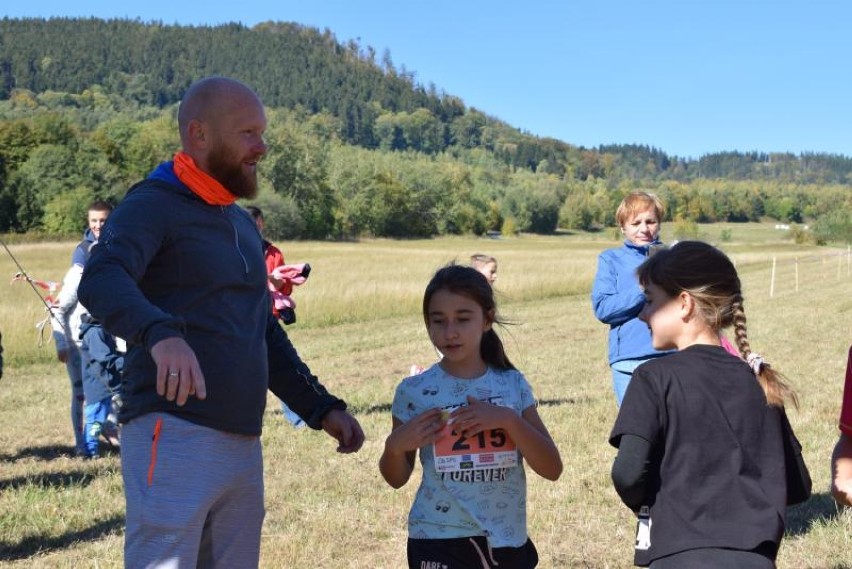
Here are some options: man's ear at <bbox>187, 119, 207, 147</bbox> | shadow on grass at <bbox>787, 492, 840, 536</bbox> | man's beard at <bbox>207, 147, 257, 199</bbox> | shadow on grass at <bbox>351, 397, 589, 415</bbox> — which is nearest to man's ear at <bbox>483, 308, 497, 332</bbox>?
man's beard at <bbox>207, 147, 257, 199</bbox>

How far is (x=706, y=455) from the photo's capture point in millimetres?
2855

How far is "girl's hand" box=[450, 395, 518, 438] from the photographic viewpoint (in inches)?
122

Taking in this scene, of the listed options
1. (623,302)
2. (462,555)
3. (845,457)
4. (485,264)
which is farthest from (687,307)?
(485,264)

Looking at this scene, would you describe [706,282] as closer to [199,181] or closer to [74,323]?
[199,181]

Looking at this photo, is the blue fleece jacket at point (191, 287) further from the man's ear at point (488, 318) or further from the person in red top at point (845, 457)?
the person in red top at point (845, 457)

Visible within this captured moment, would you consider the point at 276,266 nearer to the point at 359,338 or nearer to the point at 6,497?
the point at 6,497

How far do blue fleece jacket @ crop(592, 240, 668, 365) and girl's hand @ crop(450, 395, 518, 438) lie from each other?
2.12 meters

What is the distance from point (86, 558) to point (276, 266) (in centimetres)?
400

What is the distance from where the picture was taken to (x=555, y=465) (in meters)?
3.29

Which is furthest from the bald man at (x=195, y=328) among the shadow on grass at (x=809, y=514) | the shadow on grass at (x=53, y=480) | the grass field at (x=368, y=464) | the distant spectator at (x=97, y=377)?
the distant spectator at (x=97, y=377)

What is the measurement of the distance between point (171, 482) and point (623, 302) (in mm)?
3060

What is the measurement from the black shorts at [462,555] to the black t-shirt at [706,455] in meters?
0.48

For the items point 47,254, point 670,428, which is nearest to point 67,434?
point 670,428

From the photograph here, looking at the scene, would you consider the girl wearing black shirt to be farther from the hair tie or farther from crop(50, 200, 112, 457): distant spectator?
crop(50, 200, 112, 457): distant spectator
